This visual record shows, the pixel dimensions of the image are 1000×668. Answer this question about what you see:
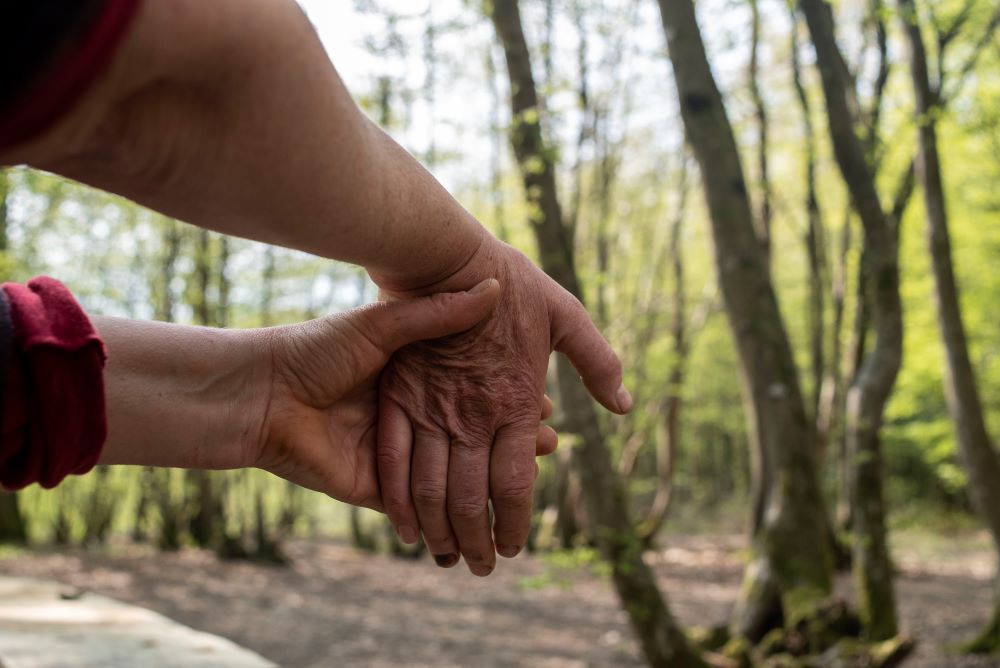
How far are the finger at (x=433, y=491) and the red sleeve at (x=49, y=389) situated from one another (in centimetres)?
66

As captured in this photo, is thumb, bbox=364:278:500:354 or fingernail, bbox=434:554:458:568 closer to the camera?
thumb, bbox=364:278:500:354

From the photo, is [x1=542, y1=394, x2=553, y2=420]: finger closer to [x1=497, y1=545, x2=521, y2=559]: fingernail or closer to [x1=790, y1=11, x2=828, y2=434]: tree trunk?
[x1=497, y1=545, x2=521, y2=559]: fingernail

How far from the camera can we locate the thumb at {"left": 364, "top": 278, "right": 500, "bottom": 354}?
1.64 meters

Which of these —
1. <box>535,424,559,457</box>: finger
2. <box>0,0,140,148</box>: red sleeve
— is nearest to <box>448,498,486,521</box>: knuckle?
<box>535,424,559,457</box>: finger

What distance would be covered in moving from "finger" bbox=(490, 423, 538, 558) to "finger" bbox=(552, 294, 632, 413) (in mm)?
186

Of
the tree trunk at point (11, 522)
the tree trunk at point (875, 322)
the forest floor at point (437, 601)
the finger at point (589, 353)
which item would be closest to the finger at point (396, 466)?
the finger at point (589, 353)

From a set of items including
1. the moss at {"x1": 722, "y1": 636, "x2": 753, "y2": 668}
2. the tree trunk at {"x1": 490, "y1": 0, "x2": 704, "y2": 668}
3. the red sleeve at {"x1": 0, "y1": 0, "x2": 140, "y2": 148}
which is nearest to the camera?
the red sleeve at {"x1": 0, "y1": 0, "x2": 140, "y2": 148}

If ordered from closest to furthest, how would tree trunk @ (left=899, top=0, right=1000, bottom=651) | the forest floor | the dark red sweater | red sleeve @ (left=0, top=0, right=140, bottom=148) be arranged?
red sleeve @ (left=0, top=0, right=140, bottom=148) < the dark red sweater < tree trunk @ (left=899, top=0, right=1000, bottom=651) < the forest floor

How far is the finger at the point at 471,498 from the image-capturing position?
5.62 feet

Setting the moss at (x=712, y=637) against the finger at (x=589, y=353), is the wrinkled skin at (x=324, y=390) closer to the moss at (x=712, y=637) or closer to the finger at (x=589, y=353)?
the finger at (x=589, y=353)

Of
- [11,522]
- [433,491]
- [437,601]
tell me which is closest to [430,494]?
[433,491]

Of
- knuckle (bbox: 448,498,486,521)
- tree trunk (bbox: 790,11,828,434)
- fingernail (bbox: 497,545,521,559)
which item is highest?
tree trunk (bbox: 790,11,828,434)

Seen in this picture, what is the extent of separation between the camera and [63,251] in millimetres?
15562

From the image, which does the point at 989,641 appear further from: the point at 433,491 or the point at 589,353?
the point at 433,491
